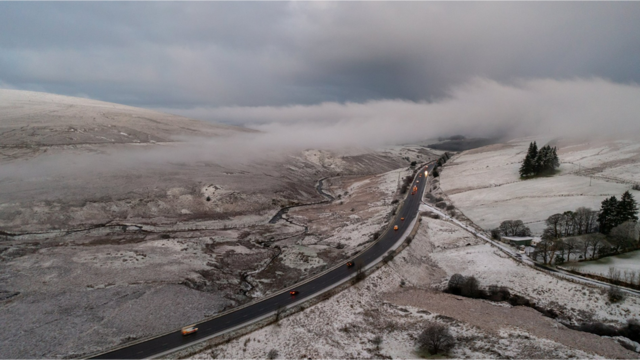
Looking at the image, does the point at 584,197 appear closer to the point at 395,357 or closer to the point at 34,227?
the point at 395,357

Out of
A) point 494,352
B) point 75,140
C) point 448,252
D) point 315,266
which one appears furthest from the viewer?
point 75,140

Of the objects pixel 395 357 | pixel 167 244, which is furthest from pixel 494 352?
pixel 167 244

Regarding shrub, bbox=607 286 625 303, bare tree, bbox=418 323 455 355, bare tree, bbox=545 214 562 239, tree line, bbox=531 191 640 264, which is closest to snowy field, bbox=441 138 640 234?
bare tree, bbox=545 214 562 239

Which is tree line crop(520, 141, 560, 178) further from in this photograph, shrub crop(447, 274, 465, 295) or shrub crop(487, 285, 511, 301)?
shrub crop(447, 274, 465, 295)

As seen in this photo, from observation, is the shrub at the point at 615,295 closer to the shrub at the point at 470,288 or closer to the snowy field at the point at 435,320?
the snowy field at the point at 435,320

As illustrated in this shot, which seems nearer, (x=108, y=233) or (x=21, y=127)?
(x=108, y=233)

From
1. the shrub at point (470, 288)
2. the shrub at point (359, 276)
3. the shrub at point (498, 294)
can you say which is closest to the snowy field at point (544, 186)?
the shrub at point (498, 294)
